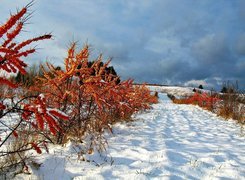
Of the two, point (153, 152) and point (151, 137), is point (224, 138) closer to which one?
point (151, 137)

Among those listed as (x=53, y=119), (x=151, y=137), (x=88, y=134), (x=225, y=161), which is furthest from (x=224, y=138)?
(x=53, y=119)

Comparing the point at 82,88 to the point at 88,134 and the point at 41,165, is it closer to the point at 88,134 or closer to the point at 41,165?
the point at 88,134

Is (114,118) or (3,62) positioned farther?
(114,118)

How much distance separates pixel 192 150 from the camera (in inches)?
210

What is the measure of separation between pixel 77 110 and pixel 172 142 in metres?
1.86

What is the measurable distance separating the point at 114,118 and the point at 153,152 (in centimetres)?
314

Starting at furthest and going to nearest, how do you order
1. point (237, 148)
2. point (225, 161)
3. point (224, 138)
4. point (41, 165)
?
point (224, 138), point (237, 148), point (225, 161), point (41, 165)

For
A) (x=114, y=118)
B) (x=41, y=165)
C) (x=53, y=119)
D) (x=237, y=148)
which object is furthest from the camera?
(x=114, y=118)

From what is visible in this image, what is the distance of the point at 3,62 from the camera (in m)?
2.17

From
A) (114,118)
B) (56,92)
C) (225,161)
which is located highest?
(56,92)

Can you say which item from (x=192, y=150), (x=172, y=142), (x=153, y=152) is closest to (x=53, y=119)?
(x=153, y=152)

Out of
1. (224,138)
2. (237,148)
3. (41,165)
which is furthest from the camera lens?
(224,138)

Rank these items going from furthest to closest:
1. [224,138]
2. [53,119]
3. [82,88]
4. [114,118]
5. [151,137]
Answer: [114,118], [224,138], [151,137], [82,88], [53,119]

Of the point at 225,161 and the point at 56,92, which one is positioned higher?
the point at 56,92
